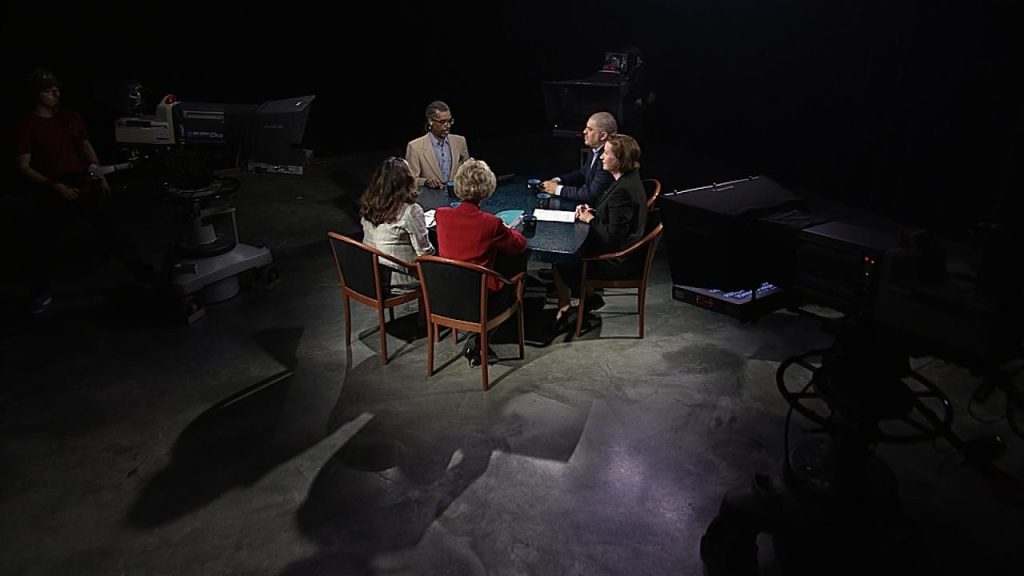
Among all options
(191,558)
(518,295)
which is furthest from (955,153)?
(191,558)

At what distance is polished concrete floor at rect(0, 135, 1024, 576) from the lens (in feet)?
8.62

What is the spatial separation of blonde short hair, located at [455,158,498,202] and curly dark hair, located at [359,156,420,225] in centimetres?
32

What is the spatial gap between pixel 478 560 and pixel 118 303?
10.9 feet

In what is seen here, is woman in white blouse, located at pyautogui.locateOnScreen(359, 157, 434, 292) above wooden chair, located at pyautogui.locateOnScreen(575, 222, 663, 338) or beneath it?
above

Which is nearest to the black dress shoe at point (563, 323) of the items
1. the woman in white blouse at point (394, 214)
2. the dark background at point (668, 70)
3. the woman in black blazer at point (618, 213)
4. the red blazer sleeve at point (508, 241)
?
the woman in black blazer at point (618, 213)

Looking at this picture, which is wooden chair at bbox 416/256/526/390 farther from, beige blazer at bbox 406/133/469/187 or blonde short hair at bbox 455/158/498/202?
beige blazer at bbox 406/133/469/187

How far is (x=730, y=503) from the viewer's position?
2441mm

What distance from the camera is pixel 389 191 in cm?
361

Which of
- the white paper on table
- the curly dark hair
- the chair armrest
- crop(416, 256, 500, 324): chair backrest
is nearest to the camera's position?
crop(416, 256, 500, 324): chair backrest

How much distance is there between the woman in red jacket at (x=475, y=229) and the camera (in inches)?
134

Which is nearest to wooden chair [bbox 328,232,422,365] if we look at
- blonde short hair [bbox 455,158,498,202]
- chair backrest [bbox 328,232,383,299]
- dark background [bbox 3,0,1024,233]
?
chair backrest [bbox 328,232,383,299]

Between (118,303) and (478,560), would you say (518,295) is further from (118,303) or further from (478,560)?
(118,303)

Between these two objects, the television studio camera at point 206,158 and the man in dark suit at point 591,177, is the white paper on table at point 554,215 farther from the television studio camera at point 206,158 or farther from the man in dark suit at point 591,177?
the television studio camera at point 206,158

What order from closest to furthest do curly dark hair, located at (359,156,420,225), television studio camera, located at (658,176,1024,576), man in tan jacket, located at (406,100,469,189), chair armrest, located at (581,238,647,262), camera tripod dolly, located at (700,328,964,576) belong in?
television studio camera, located at (658,176,1024,576), camera tripod dolly, located at (700,328,964,576), curly dark hair, located at (359,156,420,225), chair armrest, located at (581,238,647,262), man in tan jacket, located at (406,100,469,189)
